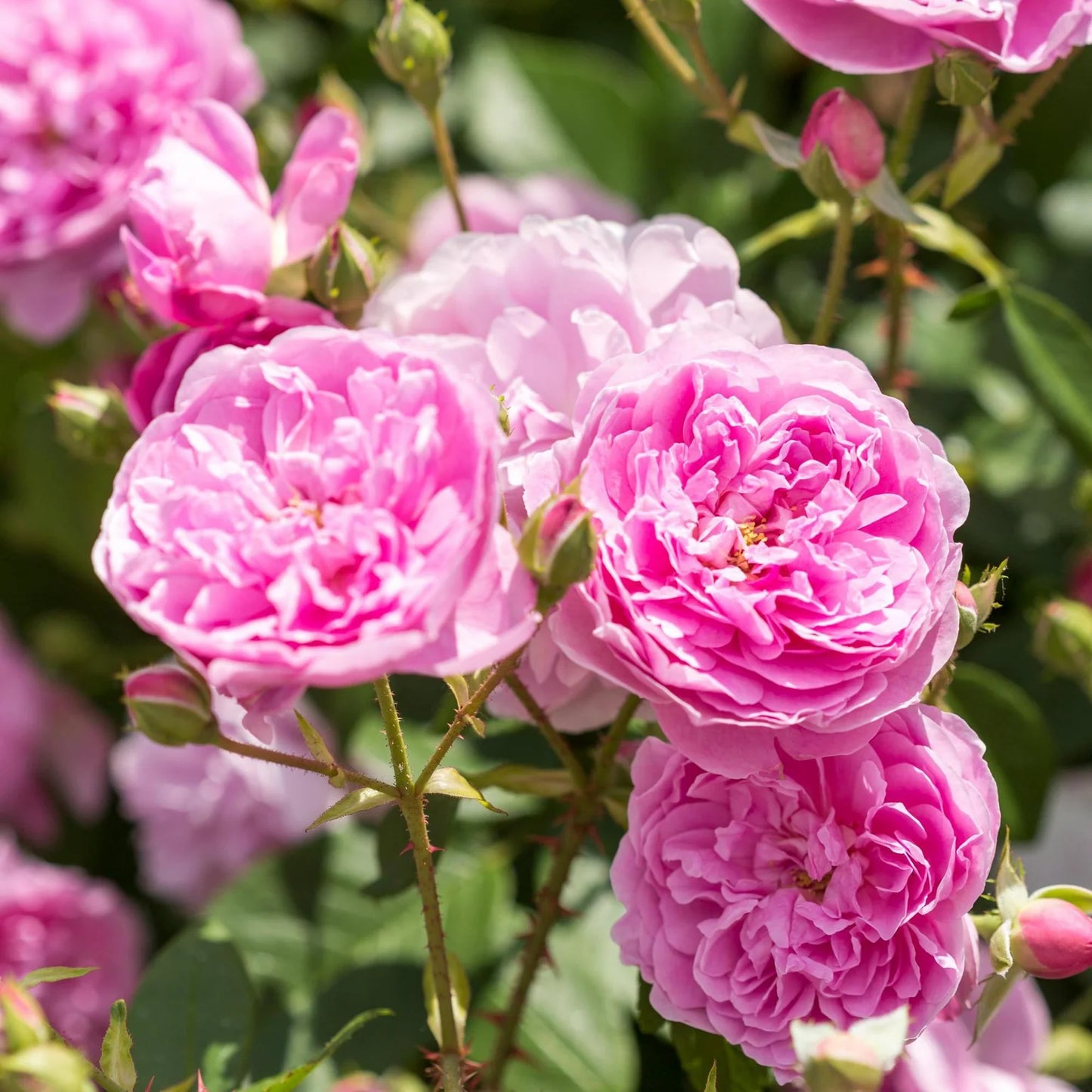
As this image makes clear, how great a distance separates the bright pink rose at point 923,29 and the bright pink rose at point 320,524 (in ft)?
1.09

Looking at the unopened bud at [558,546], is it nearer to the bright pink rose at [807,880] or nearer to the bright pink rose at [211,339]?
the bright pink rose at [807,880]

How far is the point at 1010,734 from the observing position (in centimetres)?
94

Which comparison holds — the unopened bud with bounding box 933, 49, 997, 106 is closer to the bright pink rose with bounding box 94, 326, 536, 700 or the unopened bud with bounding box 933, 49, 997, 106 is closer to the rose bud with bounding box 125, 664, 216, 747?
the bright pink rose with bounding box 94, 326, 536, 700

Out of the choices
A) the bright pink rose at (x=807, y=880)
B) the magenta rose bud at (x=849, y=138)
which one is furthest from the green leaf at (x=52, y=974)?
the magenta rose bud at (x=849, y=138)

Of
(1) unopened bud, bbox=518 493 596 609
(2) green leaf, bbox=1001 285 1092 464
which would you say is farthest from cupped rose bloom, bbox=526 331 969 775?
(2) green leaf, bbox=1001 285 1092 464

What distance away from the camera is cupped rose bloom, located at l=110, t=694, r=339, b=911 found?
4.15 feet

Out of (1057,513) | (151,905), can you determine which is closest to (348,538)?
(1057,513)

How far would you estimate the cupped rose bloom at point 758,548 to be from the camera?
61 cm

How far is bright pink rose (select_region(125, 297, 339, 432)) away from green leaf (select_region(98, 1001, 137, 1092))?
13.4 inches

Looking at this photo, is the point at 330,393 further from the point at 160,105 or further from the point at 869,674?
the point at 160,105

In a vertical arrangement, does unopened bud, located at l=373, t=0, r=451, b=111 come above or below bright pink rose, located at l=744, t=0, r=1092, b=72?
below

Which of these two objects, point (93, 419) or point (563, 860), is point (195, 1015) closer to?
point (563, 860)

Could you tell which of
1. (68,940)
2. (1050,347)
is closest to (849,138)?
(1050,347)

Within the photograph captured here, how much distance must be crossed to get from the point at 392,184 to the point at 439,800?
0.81 m
